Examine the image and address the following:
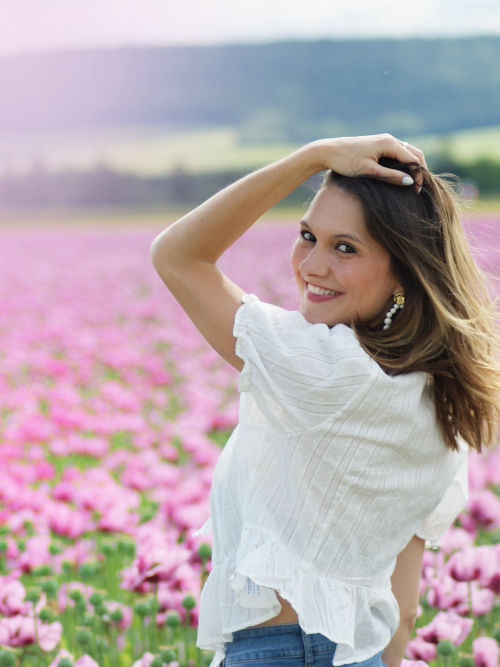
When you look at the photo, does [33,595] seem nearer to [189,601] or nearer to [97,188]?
[189,601]

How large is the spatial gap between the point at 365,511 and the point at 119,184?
46.0 m

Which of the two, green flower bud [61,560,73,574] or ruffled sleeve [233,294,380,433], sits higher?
ruffled sleeve [233,294,380,433]

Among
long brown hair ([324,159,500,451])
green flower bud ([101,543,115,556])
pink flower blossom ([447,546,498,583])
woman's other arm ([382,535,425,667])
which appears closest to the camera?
long brown hair ([324,159,500,451])

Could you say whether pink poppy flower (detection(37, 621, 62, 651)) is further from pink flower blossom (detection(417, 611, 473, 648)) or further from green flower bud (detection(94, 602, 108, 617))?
pink flower blossom (detection(417, 611, 473, 648))

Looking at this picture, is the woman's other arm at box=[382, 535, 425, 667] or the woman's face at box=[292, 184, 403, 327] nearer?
the woman's face at box=[292, 184, 403, 327]

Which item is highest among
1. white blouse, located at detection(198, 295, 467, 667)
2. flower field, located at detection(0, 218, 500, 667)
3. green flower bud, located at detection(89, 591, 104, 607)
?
white blouse, located at detection(198, 295, 467, 667)

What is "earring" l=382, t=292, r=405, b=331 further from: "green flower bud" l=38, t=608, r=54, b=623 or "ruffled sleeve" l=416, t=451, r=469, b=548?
"green flower bud" l=38, t=608, r=54, b=623

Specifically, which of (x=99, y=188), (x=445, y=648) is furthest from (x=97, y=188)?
(x=445, y=648)

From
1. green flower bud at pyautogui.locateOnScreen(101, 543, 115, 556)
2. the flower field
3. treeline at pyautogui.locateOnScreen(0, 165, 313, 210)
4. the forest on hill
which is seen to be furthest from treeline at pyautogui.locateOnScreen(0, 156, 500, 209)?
green flower bud at pyautogui.locateOnScreen(101, 543, 115, 556)

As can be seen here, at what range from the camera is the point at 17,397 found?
13.4 ft

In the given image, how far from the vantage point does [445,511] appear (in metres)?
1.86

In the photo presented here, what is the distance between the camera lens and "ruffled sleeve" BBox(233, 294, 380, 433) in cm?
142

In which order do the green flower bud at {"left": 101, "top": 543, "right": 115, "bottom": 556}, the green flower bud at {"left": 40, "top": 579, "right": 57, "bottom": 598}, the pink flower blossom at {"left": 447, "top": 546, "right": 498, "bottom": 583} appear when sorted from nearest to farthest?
the pink flower blossom at {"left": 447, "top": 546, "right": 498, "bottom": 583} < the green flower bud at {"left": 40, "top": 579, "right": 57, "bottom": 598} < the green flower bud at {"left": 101, "top": 543, "right": 115, "bottom": 556}

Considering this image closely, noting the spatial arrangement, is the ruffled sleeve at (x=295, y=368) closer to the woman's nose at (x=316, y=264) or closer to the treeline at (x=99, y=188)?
the woman's nose at (x=316, y=264)
